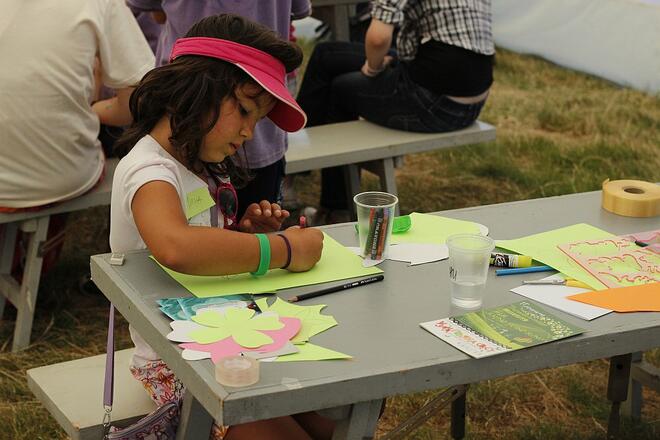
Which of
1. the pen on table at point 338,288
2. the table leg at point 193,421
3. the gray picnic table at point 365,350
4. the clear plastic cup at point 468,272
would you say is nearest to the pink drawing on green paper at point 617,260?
the gray picnic table at point 365,350

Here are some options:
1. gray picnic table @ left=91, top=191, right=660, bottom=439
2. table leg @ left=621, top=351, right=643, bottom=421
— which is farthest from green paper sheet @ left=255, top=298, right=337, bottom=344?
table leg @ left=621, top=351, right=643, bottom=421

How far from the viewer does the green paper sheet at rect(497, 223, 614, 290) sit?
6.90 ft

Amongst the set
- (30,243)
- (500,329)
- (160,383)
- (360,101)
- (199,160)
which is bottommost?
(30,243)

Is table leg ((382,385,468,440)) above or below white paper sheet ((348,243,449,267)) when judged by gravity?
below

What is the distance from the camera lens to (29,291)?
3.42 m

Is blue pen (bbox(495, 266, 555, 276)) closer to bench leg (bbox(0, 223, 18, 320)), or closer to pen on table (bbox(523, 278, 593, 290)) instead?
pen on table (bbox(523, 278, 593, 290))

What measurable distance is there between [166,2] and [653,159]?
2897 mm

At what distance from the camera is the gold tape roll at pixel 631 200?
2.46 meters

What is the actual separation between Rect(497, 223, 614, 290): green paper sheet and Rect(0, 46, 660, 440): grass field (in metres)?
0.82

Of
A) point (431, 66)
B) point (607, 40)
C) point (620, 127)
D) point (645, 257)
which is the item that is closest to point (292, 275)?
point (645, 257)

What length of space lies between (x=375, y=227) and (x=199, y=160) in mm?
383

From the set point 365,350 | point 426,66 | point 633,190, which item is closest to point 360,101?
point 426,66

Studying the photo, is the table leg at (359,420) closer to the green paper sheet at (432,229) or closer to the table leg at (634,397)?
the green paper sheet at (432,229)

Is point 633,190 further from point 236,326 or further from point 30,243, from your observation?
point 30,243
